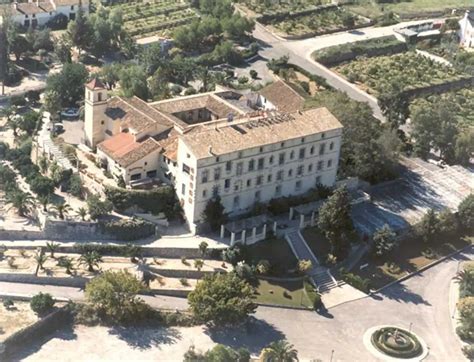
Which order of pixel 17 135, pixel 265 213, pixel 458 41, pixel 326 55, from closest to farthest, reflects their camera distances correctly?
pixel 265 213 → pixel 17 135 → pixel 326 55 → pixel 458 41

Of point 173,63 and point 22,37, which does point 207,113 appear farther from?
point 22,37

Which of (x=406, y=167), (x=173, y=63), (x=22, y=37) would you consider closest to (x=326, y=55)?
(x=173, y=63)

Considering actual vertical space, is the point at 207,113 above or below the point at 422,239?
above

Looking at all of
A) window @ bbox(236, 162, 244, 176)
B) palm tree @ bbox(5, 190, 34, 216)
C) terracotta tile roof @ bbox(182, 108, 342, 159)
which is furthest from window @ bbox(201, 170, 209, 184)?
palm tree @ bbox(5, 190, 34, 216)

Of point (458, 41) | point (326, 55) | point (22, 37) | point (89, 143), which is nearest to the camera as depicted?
point (89, 143)

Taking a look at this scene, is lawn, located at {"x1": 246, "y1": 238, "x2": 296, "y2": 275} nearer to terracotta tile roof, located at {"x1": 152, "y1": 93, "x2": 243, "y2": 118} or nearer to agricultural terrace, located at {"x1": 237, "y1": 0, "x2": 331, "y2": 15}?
terracotta tile roof, located at {"x1": 152, "y1": 93, "x2": 243, "y2": 118}

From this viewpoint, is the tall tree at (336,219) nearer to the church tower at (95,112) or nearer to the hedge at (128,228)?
the hedge at (128,228)
